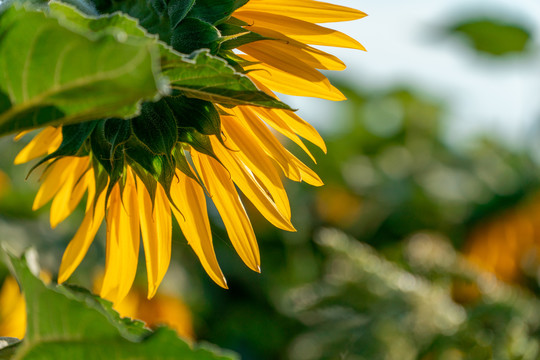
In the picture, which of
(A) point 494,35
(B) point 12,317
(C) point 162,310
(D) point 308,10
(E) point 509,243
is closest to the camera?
(D) point 308,10

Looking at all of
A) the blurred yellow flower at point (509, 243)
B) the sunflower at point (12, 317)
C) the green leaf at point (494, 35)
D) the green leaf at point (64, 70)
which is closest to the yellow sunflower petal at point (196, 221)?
the green leaf at point (64, 70)

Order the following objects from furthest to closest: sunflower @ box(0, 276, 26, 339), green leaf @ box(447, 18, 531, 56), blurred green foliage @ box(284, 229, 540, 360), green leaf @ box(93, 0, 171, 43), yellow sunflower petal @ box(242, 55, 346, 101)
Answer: green leaf @ box(447, 18, 531, 56) < blurred green foliage @ box(284, 229, 540, 360) < sunflower @ box(0, 276, 26, 339) < yellow sunflower petal @ box(242, 55, 346, 101) < green leaf @ box(93, 0, 171, 43)

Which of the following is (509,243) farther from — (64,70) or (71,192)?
(64,70)

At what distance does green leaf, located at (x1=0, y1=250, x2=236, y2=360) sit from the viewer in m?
0.40

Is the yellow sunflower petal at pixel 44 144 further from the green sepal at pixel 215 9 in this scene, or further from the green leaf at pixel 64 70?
the green leaf at pixel 64 70

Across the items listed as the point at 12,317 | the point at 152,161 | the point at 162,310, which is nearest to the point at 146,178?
the point at 152,161

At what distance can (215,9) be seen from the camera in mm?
630

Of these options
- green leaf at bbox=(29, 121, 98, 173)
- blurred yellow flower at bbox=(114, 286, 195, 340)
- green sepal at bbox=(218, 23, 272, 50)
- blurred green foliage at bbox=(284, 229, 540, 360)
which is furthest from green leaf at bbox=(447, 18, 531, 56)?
green leaf at bbox=(29, 121, 98, 173)

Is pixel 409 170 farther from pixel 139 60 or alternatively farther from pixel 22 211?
pixel 139 60

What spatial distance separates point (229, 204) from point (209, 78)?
300mm

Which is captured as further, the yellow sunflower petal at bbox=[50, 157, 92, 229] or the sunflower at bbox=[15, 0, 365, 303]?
the yellow sunflower petal at bbox=[50, 157, 92, 229]

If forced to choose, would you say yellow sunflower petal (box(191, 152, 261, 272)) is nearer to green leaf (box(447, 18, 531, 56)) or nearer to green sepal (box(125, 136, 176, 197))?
green sepal (box(125, 136, 176, 197))

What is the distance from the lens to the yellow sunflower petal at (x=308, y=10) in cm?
69

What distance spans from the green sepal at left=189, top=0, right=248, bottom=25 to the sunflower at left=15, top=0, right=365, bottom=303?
18 millimetres
